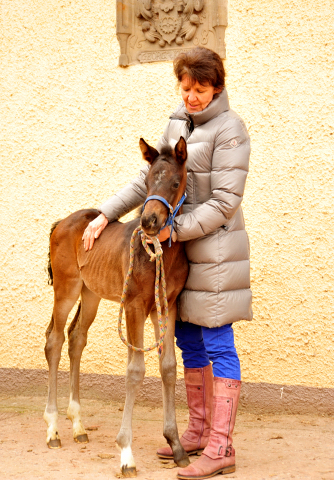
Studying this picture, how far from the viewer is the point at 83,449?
3527 millimetres

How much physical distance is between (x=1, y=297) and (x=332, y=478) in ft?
10.1

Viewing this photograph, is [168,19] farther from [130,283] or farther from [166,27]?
[130,283]

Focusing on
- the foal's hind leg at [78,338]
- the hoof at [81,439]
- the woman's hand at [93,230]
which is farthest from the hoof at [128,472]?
the woman's hand at [93,230]

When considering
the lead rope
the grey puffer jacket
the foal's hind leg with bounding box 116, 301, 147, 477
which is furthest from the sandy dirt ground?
the grey puffer jacket

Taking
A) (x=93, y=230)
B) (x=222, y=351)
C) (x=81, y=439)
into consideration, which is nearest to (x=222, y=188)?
(x=222, y=351)

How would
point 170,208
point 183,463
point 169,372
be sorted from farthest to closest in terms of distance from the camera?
point 169,372
point 183,463
point 170,208

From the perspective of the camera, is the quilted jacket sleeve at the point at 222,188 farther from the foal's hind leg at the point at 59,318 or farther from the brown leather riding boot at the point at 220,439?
the foal's hind leg at the point at 59,318

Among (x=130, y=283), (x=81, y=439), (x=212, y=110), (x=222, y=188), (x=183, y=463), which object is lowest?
(x=81, y=439)

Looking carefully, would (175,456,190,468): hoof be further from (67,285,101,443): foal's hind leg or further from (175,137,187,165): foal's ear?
(175,137,187,165): foal's ear

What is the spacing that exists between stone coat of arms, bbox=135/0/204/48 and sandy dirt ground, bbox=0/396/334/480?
2.91 meters

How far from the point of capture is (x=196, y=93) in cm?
301

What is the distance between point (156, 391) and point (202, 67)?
257cm

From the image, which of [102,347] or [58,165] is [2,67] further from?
[102,347]

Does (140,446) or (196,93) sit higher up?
(196,93)
